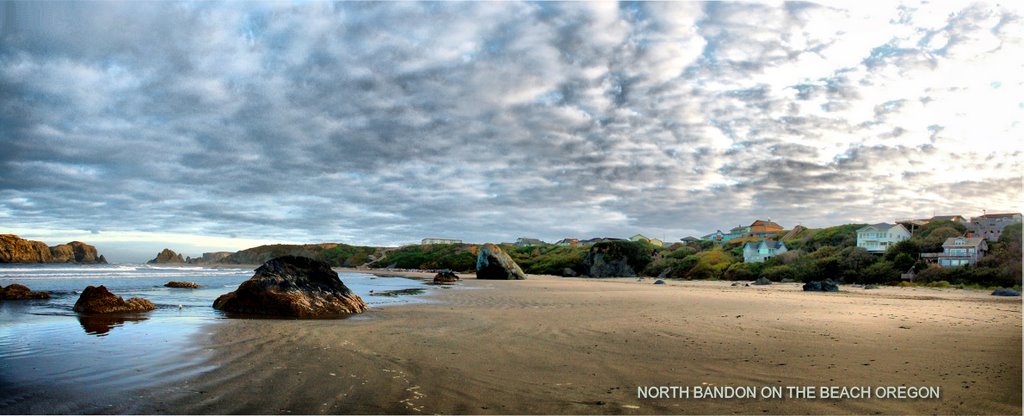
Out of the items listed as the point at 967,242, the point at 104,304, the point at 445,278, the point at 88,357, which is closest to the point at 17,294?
the point at 104,304

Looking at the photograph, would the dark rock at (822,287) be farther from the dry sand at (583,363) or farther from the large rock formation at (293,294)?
the large rock formation at (293,294)

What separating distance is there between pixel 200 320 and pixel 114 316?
2176 millimetres

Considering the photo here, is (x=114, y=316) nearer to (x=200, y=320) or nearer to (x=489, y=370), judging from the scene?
(x=200, y=320)

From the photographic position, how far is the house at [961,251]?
3294 cm

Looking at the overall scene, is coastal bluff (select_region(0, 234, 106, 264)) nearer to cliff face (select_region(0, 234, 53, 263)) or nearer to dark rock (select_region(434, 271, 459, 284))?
cliff face (select_region(0, 234, 53, 263))

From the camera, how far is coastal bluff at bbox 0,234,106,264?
226 feet

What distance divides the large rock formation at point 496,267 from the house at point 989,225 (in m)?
36.7

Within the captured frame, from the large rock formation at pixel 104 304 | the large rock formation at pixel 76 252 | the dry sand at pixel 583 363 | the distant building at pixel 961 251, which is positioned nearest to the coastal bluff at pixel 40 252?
the large rock formation at pixel 76 252

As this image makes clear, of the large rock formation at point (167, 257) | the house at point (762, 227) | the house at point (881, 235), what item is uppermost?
the house at point (762, 227)

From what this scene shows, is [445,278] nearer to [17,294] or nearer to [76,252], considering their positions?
[17,294]

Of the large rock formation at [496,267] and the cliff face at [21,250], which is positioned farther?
the cliff face at [21,250]

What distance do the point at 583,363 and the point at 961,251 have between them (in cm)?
4014

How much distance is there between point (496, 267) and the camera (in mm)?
Answer: 41531

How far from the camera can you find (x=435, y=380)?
554 cm
